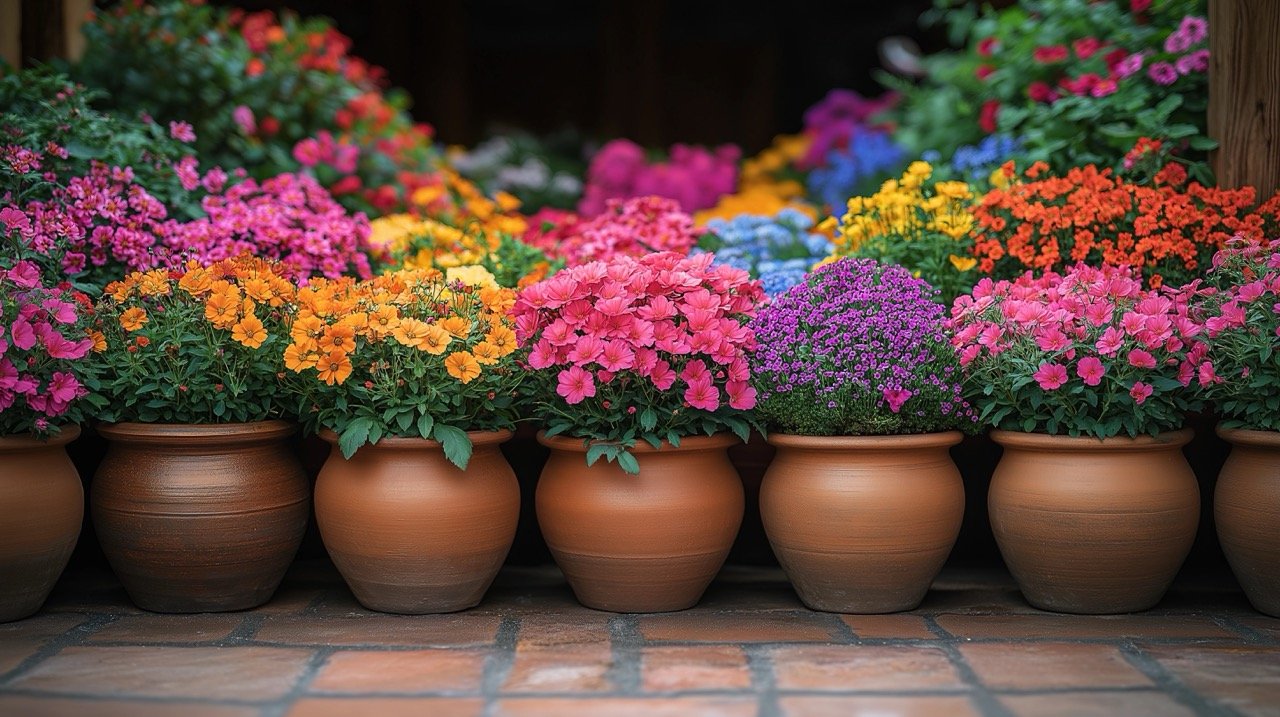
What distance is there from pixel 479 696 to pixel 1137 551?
1.51 m

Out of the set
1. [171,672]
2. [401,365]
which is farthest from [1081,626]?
[171,672]

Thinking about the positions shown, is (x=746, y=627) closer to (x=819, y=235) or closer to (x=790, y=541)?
(x=790, y=541)

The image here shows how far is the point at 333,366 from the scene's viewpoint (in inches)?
96.5

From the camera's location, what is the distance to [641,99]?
24.0 feet

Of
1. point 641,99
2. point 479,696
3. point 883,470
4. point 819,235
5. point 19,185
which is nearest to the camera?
point 479,696

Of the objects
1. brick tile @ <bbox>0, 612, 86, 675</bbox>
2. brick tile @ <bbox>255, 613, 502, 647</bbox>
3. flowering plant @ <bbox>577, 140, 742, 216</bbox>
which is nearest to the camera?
brick tile @ <bbox>0, 612, 86, 675</bbox>

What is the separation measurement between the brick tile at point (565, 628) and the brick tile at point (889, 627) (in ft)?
1.84

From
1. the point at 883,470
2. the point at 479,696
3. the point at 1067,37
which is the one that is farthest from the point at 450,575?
the point at 1067,37

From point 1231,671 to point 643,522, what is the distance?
1.22 meters

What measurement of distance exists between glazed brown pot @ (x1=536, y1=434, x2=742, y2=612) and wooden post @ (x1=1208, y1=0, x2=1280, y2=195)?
185cm

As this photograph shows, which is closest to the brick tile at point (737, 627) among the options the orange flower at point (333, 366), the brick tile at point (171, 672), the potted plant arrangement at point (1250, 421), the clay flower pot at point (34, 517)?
the brick tile at point (171, 672)

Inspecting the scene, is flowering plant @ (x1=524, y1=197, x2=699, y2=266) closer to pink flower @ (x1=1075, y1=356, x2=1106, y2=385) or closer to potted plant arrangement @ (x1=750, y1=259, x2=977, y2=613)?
potted plant arrangement @ (x1=750, y1=259, x2=977, y2=613)

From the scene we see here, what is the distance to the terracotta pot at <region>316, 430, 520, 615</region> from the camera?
252 cm

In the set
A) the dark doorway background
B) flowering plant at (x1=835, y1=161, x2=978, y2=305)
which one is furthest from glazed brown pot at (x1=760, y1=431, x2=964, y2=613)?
the dark doorway background
